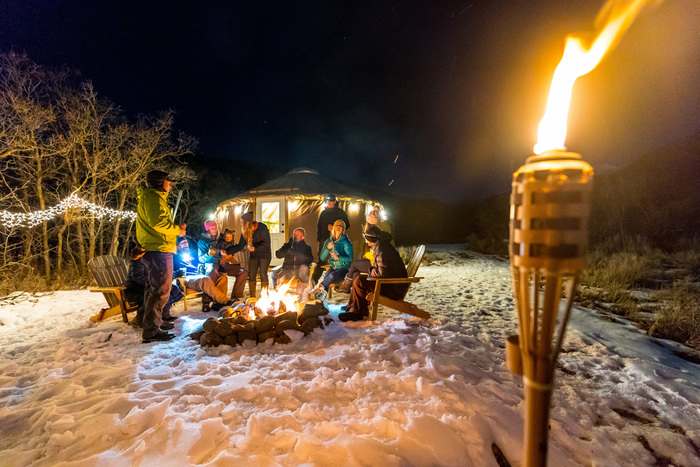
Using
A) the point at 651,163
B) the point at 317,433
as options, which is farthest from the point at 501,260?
the point at 651,163

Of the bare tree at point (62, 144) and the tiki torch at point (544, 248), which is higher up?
the bare tree at point (62, 144)

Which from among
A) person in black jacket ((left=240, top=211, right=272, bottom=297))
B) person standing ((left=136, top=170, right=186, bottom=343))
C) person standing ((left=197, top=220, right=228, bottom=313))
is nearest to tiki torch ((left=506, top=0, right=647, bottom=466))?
person standing ((left=136, top=170, right=186, bottom=343))

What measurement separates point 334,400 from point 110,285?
3625 mm

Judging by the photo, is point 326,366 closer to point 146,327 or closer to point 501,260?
point 146,327

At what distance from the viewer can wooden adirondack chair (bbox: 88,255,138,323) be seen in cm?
378

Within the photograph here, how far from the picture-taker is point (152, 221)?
128 inches

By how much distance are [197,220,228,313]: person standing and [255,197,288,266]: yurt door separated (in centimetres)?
495

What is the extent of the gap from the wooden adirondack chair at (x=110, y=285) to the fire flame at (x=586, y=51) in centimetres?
465

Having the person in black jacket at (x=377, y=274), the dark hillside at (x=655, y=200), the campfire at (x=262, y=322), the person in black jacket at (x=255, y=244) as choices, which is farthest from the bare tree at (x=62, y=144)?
the dark hillside at (x=655, y=200)

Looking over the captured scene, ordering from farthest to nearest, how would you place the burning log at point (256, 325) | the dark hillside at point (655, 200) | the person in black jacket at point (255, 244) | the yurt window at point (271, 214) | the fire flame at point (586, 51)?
the dark hillside at point (655, 200) < the yurt window at point (271, 214) < the person in black jacket at point (255, 244) < the burning log at point (256, 325) < the fire flame at point (586, 51)

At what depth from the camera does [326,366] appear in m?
2.53

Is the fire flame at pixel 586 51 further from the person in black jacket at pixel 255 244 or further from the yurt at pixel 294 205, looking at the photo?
the yurt at pixel 294 205

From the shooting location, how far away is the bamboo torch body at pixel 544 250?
0.60 meters

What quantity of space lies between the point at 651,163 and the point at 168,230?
90.1 ft
